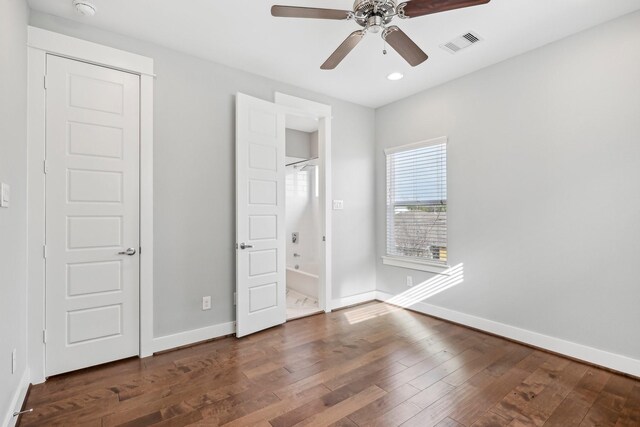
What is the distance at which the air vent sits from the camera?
8.50ft

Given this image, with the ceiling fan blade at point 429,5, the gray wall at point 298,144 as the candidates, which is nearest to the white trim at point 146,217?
the ceiling fan blade at point 429,5

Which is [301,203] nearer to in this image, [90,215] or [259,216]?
[259,216]

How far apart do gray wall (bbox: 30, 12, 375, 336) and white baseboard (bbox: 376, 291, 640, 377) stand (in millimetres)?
2370

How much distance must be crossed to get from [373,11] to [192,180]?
6.76 feet

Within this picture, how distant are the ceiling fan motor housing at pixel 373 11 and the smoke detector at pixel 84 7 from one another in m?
1.90

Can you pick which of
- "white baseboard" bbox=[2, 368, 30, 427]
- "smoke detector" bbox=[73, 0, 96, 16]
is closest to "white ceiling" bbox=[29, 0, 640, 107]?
"smoke detector" bbox=[73, 0, 96, 16]

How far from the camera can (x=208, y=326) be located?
2975mm

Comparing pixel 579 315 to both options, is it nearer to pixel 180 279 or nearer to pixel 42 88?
pixel 180 279

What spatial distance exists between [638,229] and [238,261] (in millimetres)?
3269

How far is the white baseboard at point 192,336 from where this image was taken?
2.71 meters

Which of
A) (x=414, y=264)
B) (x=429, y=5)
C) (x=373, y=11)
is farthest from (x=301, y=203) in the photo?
(x=429, y=5)

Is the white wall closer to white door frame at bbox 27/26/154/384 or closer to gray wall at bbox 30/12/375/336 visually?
gray wall at bbox 30/12/375/336

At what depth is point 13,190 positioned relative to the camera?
1.82 m

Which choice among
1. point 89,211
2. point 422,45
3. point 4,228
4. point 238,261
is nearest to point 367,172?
point 422,45
